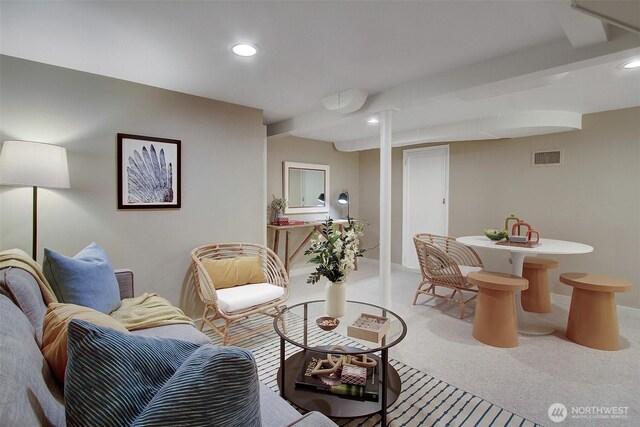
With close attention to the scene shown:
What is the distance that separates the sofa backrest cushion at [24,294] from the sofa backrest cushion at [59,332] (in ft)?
0.25

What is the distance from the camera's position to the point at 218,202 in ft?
10.5

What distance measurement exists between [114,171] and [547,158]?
15.3 ft

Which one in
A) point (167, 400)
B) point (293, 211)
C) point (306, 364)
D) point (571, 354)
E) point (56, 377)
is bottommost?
point (571, 354)

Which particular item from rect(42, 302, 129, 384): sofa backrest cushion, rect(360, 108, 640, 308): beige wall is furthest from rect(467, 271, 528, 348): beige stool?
rect(42, 302, 129, 384): sofa backrest cushion

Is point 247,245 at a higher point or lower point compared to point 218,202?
lower

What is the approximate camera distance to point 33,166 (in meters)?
2.02

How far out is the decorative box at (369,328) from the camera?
186 centimetres

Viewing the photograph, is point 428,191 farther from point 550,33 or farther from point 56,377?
point 56,377

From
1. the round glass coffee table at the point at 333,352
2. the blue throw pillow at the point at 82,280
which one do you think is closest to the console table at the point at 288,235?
the round glass coffee table at the point at 333,352

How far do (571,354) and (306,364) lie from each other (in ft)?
7.12

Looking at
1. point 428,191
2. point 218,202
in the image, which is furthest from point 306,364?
point 428,191

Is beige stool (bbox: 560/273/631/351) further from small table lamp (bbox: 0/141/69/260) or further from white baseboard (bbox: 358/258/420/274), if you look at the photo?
small table lamp (bbox: 0/141/69/260)

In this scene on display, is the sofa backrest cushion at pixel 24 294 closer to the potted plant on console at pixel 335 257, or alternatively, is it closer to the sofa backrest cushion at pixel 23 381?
the sofa backrest cushion at pixel 23 381

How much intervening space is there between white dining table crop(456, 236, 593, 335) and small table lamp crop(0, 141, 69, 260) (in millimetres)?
3415
